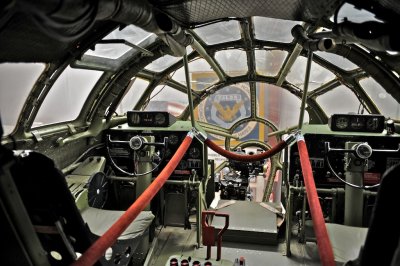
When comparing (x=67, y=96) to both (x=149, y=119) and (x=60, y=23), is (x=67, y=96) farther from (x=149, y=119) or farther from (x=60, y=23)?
(x=60, y=23)

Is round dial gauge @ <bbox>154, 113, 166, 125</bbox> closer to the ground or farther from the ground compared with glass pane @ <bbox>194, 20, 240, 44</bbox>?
closer to the ground

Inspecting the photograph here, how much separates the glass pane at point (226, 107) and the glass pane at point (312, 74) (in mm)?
4007

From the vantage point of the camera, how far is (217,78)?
6.94 meters

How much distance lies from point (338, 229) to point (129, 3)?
3154mm

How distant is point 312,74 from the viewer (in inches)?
236

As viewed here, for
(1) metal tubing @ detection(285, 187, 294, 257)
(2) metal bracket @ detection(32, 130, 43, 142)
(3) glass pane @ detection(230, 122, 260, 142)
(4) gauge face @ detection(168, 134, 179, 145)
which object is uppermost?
(2) metal bracket @ detection(32, 130, 43, 142)

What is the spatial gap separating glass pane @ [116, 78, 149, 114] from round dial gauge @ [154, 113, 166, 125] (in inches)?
62.6

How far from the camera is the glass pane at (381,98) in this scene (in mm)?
5073

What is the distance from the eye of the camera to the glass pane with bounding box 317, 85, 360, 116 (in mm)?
5992

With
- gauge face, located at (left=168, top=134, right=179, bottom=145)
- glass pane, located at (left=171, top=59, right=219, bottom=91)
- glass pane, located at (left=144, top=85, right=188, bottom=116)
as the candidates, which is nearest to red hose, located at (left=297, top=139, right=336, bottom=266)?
gauge face, located at (left=168, top=134, right=179, bottom=145)

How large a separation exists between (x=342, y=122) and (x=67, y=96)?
3896 mm

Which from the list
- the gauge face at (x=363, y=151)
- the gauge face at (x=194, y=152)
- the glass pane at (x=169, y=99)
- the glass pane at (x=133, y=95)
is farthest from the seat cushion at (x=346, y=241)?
the glass pane at (x=169, y=99)

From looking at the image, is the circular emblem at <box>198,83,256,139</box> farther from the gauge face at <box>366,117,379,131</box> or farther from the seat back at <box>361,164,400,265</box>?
the seat back at <box>361,164,400,265</box>

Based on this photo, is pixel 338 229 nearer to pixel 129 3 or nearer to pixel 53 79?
pixel 129 3
